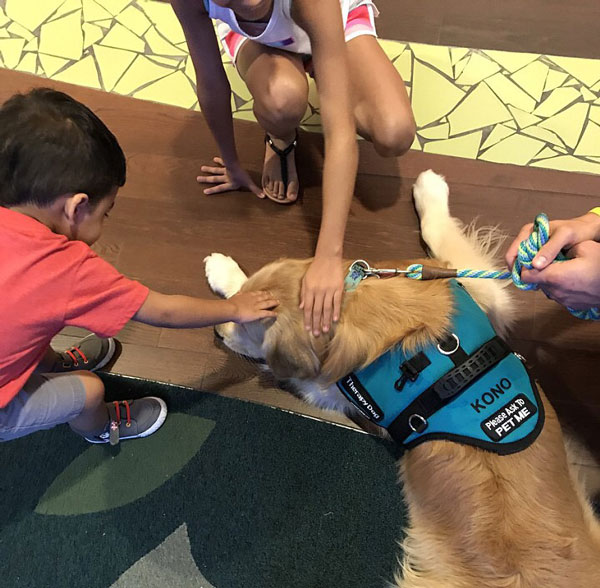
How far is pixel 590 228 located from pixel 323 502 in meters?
1.18

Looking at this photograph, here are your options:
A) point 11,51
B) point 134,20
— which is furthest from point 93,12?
point 11,51

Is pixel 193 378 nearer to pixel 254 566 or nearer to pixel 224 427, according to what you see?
pixel 224 427

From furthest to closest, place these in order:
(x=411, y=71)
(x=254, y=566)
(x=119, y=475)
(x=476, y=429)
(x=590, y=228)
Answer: (x=411, y=71), (x=119, y=475), (x=254, y=566), (x=476, y=429), (x=590, y=228)

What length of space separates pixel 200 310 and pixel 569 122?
1816 millimetres

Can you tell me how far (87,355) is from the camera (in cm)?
186

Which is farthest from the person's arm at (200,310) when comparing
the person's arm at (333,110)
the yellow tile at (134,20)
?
the yellow tile at (134,20)

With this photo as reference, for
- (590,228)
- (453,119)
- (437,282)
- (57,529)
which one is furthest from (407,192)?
(57,529)

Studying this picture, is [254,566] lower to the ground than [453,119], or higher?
lower

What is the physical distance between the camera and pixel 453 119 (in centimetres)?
221

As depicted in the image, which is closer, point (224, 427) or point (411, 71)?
point (224, 427)

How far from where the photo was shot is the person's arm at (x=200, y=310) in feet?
4.24

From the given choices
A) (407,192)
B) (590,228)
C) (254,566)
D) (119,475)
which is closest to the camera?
(590,228)

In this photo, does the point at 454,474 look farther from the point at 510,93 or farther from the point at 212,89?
the point at 510,93

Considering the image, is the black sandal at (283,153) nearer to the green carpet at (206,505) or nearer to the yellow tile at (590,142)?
the green carpet at (206,505)
